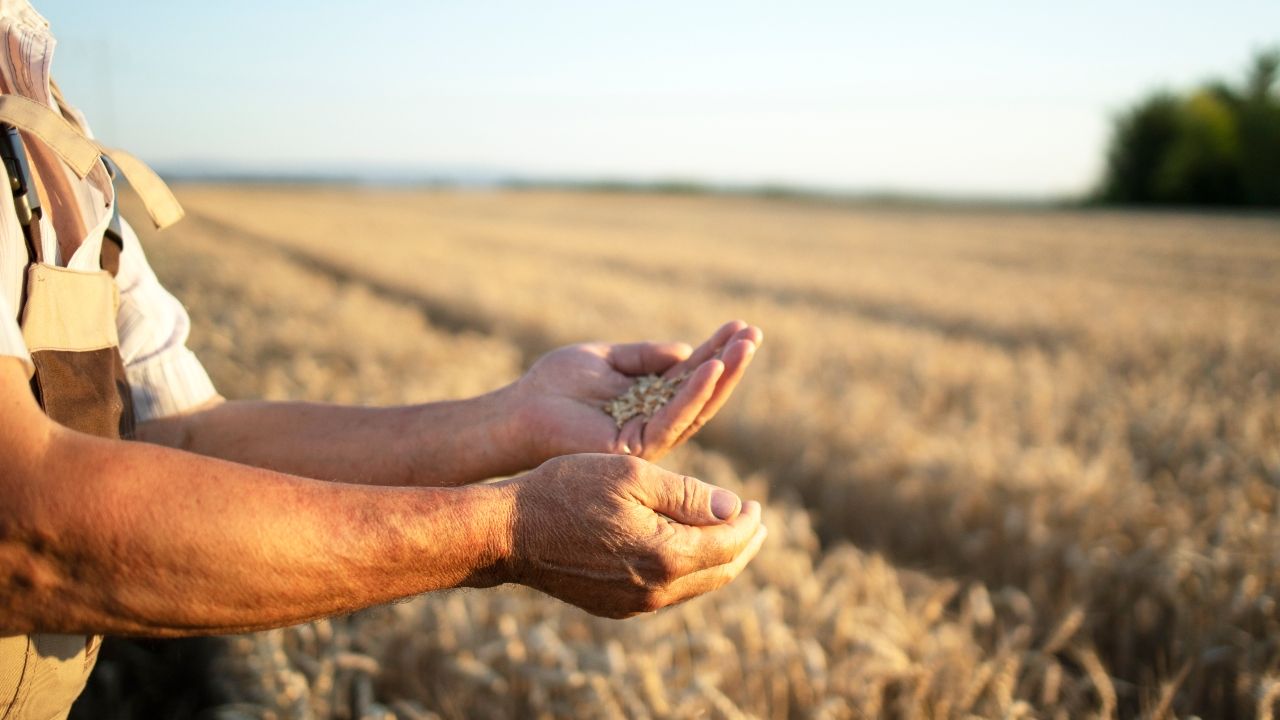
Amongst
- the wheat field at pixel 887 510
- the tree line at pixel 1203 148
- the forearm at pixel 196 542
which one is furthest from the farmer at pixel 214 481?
the tree line at pixel 1203 148

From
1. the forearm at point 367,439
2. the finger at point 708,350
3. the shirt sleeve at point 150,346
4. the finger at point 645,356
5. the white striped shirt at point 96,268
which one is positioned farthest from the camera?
the finger at point 645,356

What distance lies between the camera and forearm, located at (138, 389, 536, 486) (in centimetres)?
174

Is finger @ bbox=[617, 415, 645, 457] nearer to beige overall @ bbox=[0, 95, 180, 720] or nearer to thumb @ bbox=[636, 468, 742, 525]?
thumb @ bbox=[636, 468, 742, 525]

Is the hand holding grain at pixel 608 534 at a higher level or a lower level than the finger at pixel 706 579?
higher

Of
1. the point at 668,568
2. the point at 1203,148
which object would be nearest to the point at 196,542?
the point at 668,568

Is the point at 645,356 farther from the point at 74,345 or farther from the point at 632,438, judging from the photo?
the point at 74,345

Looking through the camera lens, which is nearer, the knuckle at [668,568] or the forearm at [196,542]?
the forearm at [196,542]

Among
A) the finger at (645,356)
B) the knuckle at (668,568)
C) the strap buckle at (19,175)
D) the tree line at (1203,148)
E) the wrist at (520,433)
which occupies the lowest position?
the knuckle at (668,568)

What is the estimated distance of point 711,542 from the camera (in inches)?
53.2

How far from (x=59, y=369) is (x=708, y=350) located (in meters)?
1.21

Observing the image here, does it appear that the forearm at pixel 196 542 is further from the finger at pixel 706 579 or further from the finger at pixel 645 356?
the finger at pixel 645 356

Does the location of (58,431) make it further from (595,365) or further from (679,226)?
(679,226)

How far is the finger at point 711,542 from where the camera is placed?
132 cm

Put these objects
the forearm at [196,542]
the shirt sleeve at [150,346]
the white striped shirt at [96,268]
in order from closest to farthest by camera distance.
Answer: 1. the forearm at [196,542]
2. the white striped shirt at [96,268]
3. the shirt sleeve at [150,346]
